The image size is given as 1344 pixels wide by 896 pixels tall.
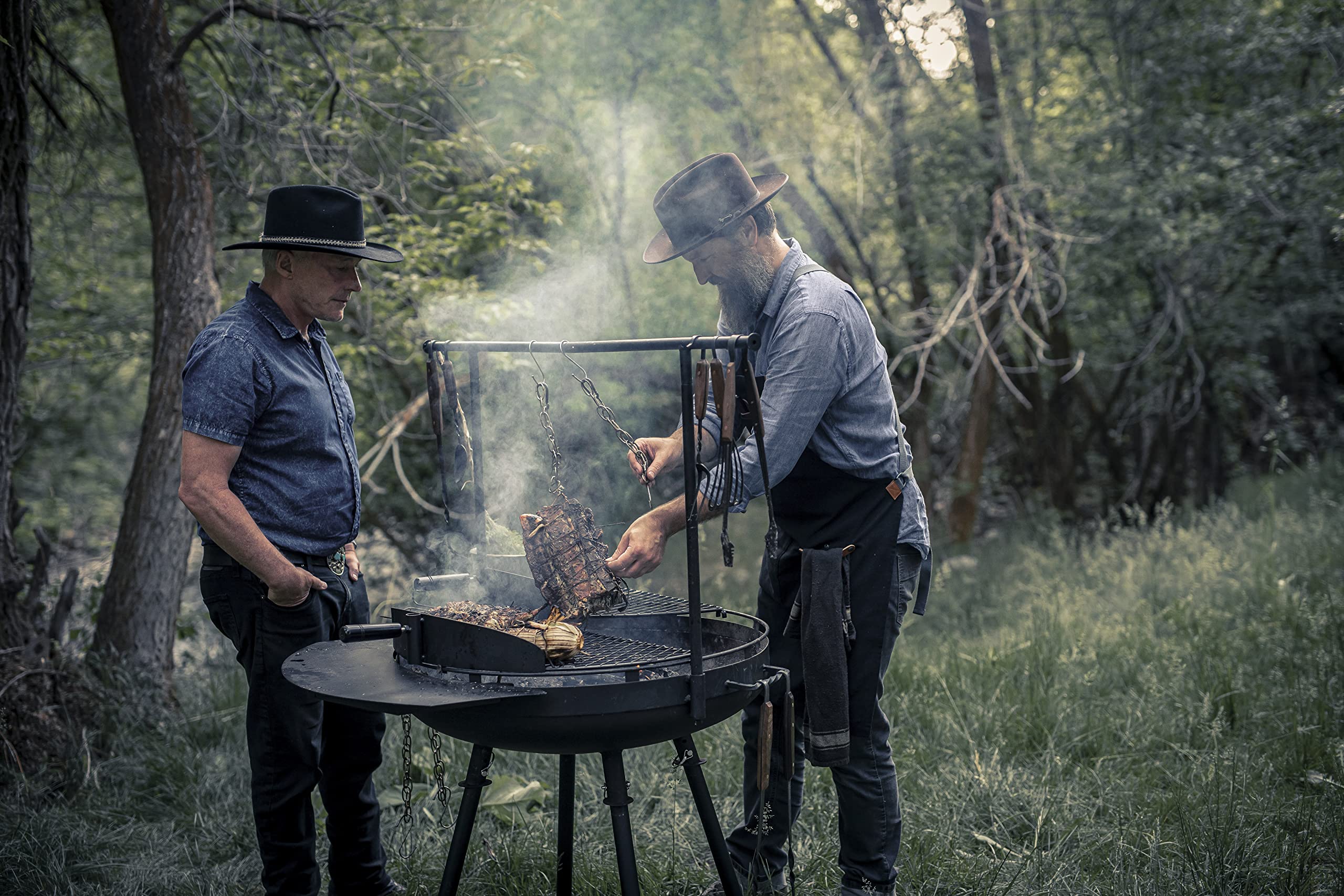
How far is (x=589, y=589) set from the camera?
2.62 m

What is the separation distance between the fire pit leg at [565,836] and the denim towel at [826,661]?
2.35 ft

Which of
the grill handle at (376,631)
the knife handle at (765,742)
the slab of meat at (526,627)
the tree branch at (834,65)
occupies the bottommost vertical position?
the knife handle at (765,742)

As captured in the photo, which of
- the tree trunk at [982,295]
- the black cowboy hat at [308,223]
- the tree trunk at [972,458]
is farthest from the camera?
the tree trunk at [972,458]

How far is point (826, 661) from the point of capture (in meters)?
2.63

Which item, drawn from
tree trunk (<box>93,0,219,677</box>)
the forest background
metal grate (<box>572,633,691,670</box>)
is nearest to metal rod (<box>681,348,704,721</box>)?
metal grate (<box>572,633,691,670</box>)

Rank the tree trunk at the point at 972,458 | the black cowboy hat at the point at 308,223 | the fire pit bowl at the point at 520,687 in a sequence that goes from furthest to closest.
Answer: the tree trunk at the point at 972,458 → the black cowboy hat at the point at 308,223 → the fire pit bowl at the point at 520,687

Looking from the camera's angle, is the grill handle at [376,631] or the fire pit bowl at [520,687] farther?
the grill handle at [376,631]

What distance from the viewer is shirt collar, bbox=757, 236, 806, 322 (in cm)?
278

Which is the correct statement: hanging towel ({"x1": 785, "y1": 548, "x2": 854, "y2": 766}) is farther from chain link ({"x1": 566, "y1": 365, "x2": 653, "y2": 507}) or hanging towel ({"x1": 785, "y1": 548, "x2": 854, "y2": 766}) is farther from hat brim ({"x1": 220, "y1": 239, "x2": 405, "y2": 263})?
hat brim ({"x1": 220, "y1": 239, "x2": 405, "y2": 263})

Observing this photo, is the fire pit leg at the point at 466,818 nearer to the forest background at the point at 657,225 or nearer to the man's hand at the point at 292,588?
the man's hand at the point at 292,588

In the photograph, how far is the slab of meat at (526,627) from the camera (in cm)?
232

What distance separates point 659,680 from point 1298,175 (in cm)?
862

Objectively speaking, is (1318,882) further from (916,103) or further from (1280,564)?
(916,103)

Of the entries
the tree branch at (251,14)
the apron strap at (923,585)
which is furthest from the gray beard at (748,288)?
the tree branch at (251,14)
